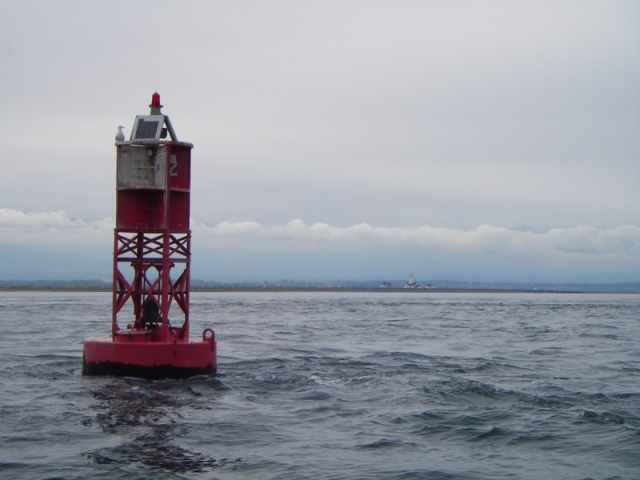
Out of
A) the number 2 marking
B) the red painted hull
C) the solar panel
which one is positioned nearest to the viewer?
the red painted hull

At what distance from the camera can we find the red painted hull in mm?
20734

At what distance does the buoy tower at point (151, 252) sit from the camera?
68.5 feet

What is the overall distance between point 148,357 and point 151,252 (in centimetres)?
303

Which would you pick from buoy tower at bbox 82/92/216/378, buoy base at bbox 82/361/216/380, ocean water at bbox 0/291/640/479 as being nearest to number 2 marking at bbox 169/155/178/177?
buoy tower at bbox 82/92/216/378

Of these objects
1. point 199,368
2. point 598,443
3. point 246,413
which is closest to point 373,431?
point 246,413

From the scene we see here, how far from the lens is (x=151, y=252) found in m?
22.4

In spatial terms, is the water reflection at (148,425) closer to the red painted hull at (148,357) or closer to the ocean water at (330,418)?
the ocean water at (330,418)

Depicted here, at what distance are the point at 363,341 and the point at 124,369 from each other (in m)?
18.3

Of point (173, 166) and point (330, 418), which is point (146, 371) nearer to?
point (173, 166)

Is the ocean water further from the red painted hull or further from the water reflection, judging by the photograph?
the red painted hull

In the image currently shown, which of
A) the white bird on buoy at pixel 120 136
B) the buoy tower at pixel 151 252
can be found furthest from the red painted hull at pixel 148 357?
the white bird on buoy at pixel 120 136

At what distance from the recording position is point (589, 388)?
2256cm

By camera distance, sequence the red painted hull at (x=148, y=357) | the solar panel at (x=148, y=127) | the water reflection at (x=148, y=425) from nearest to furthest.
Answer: the water reflection at (x=148, y=425), the red painted hull at (x=148, y=357), the solar panel at (x=148, y=127)

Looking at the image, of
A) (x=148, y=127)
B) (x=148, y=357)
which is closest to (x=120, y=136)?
(x=148, y=127)
